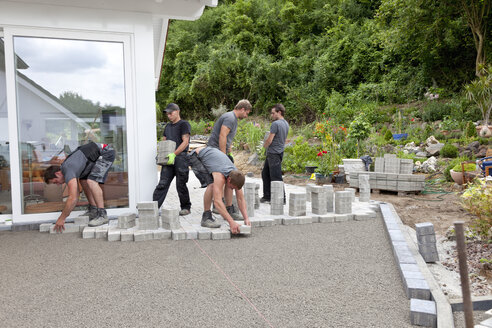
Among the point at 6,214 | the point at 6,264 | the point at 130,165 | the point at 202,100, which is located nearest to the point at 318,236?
the point at 130,165

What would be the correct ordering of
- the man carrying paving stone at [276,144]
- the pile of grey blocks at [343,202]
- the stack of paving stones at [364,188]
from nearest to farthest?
the pile of grey blocks at [343,202] → the man carrying paving stone at [276,144] → the stack of paving stones at [364,188]

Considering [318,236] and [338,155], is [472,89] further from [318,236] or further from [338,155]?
[318,236]

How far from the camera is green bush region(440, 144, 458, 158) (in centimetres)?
1011

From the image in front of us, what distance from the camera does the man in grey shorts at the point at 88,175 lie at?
4680 mm

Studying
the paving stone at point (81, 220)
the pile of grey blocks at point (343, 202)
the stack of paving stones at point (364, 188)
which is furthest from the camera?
the stack of paving stones at point (364, 188)

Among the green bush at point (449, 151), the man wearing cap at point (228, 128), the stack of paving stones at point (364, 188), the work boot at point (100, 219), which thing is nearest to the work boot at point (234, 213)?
the man wearing cap at point (228, 128)

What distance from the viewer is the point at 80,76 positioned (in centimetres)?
554

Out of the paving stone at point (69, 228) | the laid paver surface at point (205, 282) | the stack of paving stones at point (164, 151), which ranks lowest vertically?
the laid paver surface at point (205, 282)

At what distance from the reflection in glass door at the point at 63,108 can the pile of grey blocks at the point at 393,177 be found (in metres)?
4.75

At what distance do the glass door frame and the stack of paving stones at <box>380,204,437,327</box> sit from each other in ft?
12.1

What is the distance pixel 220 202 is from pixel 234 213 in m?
1.02

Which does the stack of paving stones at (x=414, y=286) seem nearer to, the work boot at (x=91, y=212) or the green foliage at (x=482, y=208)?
the green foliage at (x=482, y=208)

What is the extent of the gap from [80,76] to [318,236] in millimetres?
3926

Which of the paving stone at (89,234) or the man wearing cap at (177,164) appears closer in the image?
the paving stone at (89,234)
